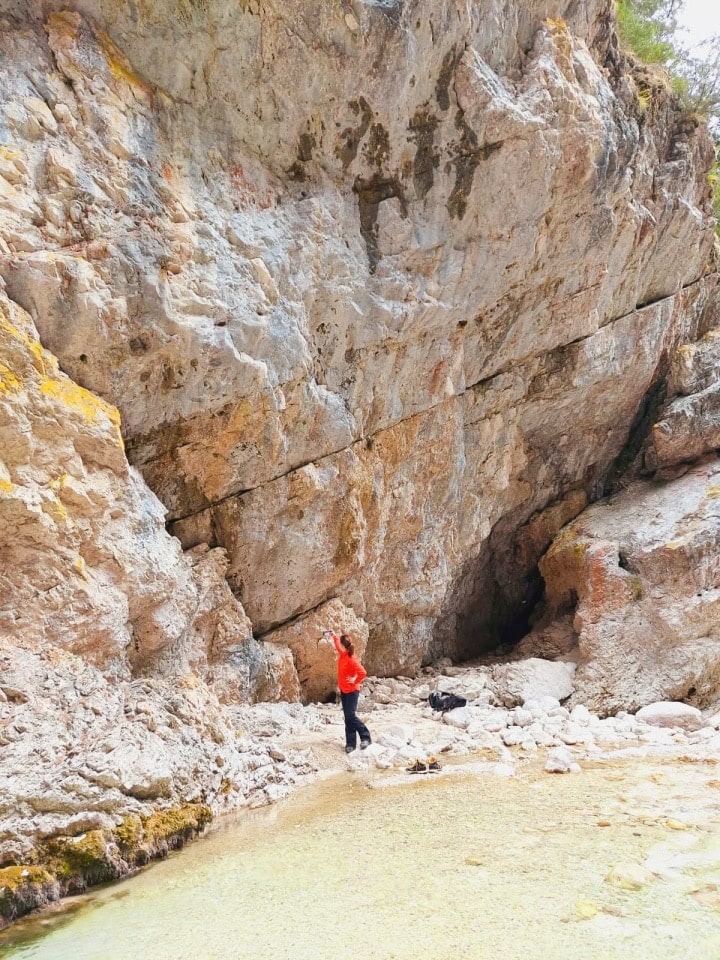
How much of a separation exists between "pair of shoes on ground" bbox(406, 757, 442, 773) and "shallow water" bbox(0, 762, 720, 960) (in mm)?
768

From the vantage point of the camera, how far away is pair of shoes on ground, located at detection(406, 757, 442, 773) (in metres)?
5.78

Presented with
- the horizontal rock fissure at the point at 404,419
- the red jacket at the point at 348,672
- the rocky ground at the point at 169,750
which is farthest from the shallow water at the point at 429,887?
the horizontal rock fissure at the point at 404,419

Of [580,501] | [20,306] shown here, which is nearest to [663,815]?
[20,306]

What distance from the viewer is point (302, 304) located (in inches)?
300

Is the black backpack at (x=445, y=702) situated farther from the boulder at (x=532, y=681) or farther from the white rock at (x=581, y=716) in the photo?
the white rock at (x=581, y=716)

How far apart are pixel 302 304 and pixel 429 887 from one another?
6054 millimetres

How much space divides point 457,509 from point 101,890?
8164 millimetres

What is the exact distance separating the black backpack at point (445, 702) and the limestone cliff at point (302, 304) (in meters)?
1.49

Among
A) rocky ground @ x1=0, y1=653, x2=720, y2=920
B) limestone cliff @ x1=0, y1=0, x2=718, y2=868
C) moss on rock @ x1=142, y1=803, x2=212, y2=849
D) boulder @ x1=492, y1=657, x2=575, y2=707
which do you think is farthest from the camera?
boulder @ x1=492, y1=657, x2=575, y2=707

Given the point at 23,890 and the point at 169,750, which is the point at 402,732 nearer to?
the point at 169,750

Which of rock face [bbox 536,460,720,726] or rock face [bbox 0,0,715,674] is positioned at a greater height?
rock face [bbox 0,0,715,674]

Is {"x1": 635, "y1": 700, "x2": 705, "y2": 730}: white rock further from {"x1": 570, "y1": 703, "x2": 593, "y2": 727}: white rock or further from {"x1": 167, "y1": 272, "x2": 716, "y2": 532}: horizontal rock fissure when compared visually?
{"x1": 167, "y1": 272, "x2": 716, "y2": 532}: horizontal rock fissure

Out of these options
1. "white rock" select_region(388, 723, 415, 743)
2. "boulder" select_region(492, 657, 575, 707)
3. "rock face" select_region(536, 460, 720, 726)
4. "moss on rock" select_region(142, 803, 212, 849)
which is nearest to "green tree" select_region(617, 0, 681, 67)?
"rock face" select_region(536, 460, 720, 726)

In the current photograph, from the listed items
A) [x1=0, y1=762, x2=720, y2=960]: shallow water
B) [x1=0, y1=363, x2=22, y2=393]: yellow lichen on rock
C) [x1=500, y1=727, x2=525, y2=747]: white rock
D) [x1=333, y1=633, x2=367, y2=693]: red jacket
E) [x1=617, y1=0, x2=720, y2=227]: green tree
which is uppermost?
[x1=617, y1=0, x2=720, y2=227]: green tree
